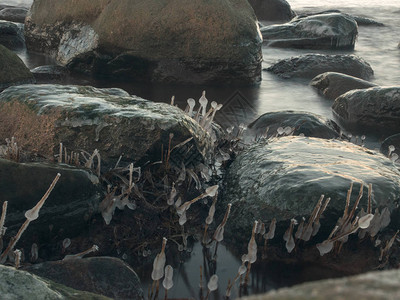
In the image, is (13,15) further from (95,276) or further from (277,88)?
(95,276)

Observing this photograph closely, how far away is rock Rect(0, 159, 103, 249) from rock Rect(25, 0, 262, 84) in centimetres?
478

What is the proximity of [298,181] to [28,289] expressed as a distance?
1812 millimetres

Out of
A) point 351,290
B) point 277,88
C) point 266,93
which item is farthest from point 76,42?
point 351,290

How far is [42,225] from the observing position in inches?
115

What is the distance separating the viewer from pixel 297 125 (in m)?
5.44

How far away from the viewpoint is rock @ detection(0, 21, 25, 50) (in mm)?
10242

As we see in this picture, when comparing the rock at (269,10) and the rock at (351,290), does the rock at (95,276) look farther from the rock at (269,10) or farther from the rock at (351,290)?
the rock at (269,10)

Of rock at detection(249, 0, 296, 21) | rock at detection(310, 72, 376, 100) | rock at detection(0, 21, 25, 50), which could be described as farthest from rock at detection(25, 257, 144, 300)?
rock at detection(249, 0, 296, 21)

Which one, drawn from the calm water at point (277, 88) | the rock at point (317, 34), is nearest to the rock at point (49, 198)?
the calm water at point (277, 88)

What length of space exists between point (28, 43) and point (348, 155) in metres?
7.45

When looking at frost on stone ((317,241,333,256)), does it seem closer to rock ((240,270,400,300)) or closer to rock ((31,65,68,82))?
rock ((240,270,400,300))

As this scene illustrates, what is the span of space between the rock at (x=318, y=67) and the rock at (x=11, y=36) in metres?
4.58

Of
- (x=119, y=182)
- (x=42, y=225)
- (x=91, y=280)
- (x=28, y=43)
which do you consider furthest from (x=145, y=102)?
(x=28, y=43)

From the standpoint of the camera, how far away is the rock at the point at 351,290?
862mm
